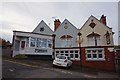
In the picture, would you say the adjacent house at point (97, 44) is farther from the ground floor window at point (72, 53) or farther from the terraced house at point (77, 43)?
the ground floor window at point (72, 53)

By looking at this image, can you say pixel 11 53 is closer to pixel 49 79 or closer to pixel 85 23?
pixel 85 23

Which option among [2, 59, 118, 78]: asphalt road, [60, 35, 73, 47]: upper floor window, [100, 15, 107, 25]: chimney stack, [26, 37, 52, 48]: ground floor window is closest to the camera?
[2, 59, 118, 78]: asphalt road

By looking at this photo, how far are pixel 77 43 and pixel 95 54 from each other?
5.00 meters

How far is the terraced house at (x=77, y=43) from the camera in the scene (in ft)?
80.0

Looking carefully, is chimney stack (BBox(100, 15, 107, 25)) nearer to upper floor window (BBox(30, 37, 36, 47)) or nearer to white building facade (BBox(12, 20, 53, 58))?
white building facade (BBox(12, 20, 53, 58))

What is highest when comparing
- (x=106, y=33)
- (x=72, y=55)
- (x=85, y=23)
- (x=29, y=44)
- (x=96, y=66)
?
(x=85, y=23)

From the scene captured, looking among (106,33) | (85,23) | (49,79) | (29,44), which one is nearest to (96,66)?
(106,33)

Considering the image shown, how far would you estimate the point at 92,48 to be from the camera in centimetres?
2503

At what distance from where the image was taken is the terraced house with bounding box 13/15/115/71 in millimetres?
24375

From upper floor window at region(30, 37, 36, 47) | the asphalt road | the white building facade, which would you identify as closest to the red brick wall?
the asphalt road

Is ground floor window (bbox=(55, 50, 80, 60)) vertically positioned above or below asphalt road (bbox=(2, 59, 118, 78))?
above

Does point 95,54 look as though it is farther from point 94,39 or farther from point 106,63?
point 94,39

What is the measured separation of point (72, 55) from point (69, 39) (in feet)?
14.1

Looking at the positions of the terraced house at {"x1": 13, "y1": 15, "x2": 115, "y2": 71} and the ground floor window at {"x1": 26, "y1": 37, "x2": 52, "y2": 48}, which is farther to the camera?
the ground floor window at {"x1": 26, "y1": 37, "x2": 52, "y2": 48}
